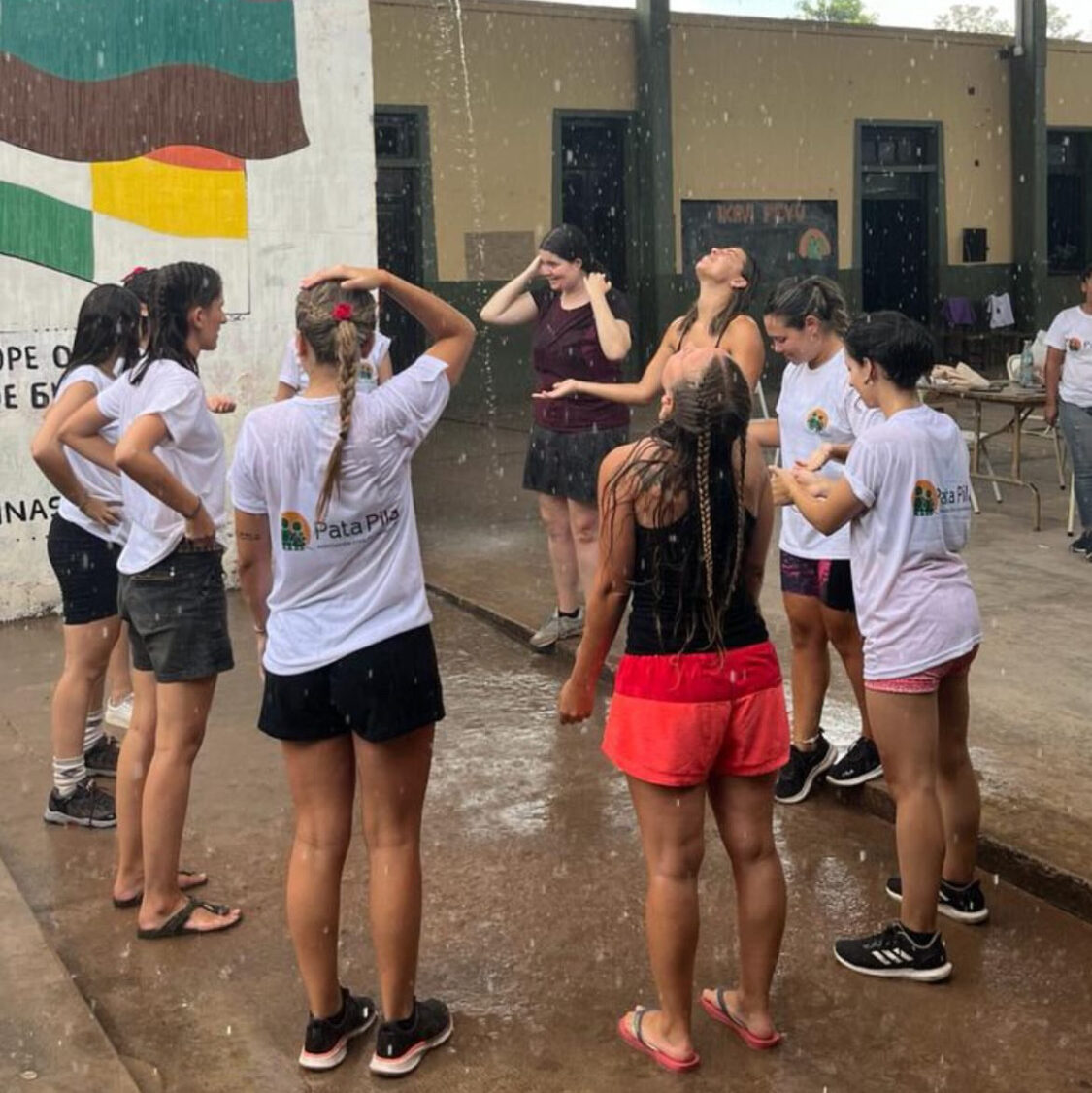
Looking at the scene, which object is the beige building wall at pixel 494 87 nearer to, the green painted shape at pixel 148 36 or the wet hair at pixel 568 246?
the green painted shape at pixel 148 36

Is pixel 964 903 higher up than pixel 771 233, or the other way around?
pixel 771 233

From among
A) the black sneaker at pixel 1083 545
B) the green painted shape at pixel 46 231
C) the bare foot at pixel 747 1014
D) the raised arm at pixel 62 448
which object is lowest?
the bare foot at pixel 747 1014

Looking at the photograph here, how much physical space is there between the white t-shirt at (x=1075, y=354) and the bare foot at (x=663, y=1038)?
20.2 ft

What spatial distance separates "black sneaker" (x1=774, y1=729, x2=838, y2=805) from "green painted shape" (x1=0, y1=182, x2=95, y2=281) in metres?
4.92

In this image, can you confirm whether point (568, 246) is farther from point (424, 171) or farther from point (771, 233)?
point (771, 233)

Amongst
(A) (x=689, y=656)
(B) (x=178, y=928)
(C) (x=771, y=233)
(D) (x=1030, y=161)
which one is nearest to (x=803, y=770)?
(A) (x=689, y=656)

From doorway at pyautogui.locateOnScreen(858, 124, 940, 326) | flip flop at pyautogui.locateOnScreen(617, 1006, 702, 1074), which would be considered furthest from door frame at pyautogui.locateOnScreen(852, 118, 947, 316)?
flip flop at pyautogui.locateOnScreen(617, 1006, 702, 1074)

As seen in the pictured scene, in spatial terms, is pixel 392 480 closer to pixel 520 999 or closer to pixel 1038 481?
pixel 520 999

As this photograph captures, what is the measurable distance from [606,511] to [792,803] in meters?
2.19

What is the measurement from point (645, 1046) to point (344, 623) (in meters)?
1.27

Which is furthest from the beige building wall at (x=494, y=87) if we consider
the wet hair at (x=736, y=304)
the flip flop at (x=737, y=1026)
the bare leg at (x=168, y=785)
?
the flip flop at (x=737, y=1026)

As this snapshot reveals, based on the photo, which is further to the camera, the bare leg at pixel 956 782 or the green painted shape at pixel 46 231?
the green painted shape at pixel 46 231

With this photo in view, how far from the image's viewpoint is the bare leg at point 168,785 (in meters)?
4.12

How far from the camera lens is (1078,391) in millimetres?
8641
